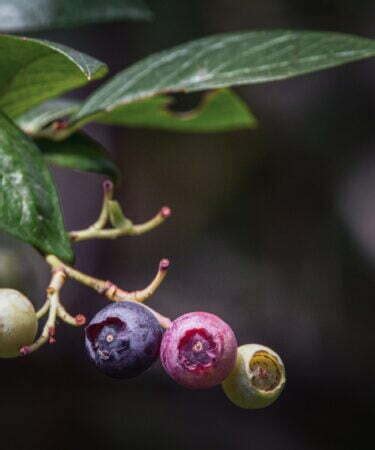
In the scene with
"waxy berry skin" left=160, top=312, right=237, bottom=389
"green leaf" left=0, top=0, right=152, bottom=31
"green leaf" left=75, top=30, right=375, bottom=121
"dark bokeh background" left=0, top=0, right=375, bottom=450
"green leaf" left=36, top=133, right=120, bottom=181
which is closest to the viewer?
"waxy berry skin" left=160, top=312, right=237, bottom=389

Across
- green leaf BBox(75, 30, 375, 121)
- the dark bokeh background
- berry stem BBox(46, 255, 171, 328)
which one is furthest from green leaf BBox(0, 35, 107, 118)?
the dark bokeh background

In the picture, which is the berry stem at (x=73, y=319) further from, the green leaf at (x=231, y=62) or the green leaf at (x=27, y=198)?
the green leaf at (x=231, y=62)

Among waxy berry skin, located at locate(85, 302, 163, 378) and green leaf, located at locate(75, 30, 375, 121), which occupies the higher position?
green leaf, located at locate(75, 30, 375, 121)

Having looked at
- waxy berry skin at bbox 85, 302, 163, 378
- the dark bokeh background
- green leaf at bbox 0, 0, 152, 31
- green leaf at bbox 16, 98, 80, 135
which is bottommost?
the dark bokeh background

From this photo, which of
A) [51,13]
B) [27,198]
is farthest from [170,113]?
[27,198]

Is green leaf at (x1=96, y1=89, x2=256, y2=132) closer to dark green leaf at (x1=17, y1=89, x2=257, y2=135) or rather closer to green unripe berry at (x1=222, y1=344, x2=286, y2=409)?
dark green leaf at (x1=17, y1=89, x2=257, y2=135)

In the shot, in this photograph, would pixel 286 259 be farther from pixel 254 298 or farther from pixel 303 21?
pixel 303 21

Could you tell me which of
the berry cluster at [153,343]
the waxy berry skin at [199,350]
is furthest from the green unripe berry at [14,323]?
the waxy berry skin at [199,350]
